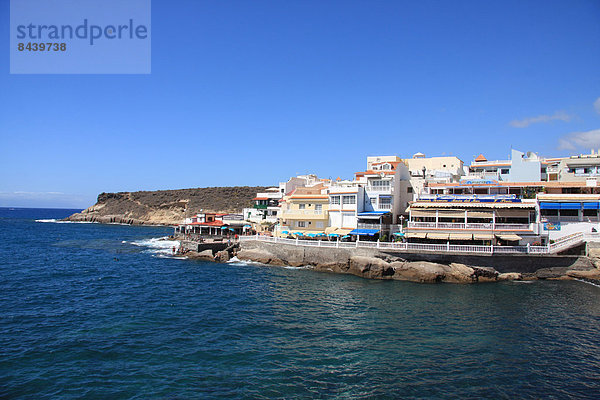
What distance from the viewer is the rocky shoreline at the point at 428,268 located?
110 ft

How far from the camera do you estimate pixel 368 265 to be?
36375mm

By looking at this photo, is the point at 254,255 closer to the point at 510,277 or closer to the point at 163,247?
the point at 163,247

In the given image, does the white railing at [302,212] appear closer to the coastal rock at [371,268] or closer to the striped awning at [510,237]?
the coastal rock at [371,268]

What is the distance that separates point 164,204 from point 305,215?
10709cm

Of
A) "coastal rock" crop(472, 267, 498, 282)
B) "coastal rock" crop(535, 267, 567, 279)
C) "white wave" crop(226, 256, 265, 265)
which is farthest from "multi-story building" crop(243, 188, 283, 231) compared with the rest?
"coastal rock" crop(535, 267, 567, 279)

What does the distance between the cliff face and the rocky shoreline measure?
289 feet

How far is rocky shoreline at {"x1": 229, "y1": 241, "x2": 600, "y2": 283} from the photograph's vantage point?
33500 millimetres

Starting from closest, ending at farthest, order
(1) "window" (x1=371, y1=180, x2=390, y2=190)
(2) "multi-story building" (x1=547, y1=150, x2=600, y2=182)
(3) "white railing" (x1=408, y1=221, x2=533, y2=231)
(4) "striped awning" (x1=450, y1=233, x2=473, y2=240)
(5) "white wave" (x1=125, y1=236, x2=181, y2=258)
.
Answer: (4) "striped awning" (x1=450, y1=233, x2=473, y2=240), (3) "white railing" (x1=408, y1=221, x2=533, y2=231), (1) "window" (x1=371, y1=180, x2=390, y2=190), (2) "multi-story building" (x1=547, y1=150, x2=600, y2=182), (5) "white wave" (x1=125, y1=236, x2=181, y2=258)

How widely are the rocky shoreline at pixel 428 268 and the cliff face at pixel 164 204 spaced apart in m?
88.2

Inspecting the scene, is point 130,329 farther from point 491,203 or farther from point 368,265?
point 491,203

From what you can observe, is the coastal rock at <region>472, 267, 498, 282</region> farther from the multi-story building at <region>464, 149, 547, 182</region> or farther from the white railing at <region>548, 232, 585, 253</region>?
the multi-story building at <region>464, 149, 547, 182</region>

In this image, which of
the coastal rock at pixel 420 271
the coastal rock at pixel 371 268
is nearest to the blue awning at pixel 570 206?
the coastal rock at pixel 420 271

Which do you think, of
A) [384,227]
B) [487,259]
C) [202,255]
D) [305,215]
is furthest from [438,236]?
[202,255]

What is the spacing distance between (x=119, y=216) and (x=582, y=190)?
144m
